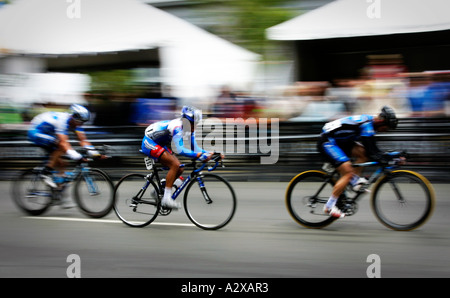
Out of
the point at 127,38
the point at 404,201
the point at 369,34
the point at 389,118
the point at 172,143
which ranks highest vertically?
the point at 127,38

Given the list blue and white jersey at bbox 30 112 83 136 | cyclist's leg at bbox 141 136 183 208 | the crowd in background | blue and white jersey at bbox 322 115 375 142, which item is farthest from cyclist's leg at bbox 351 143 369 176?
blue and white jersey at bbox 30 112 83 136

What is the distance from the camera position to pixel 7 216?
7.71m

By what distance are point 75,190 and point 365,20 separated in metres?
7.23

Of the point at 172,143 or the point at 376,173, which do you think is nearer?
the point at 376,173

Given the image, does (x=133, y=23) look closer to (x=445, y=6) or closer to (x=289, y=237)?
(x=445, y=6)

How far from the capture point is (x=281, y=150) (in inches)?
405

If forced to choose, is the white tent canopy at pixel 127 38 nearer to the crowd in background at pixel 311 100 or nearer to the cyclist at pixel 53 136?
the crowd in background at pixel 311 100

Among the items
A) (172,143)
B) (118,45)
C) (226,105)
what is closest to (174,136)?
(172,143)

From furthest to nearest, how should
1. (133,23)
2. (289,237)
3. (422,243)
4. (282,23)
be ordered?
(133,23) < (282,23) < (289,237) < (422,243)

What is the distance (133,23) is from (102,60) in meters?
1.20

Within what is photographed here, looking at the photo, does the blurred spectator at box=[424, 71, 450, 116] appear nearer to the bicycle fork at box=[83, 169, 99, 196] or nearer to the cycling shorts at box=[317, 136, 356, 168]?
the cycling shorts at box=[317, 136, 356, 168]

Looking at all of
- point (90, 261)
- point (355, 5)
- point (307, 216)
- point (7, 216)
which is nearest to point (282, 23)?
point (355, 5)

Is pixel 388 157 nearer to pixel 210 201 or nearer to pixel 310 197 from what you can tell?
pixel 310 197

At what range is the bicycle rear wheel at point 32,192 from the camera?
7.66 metres
